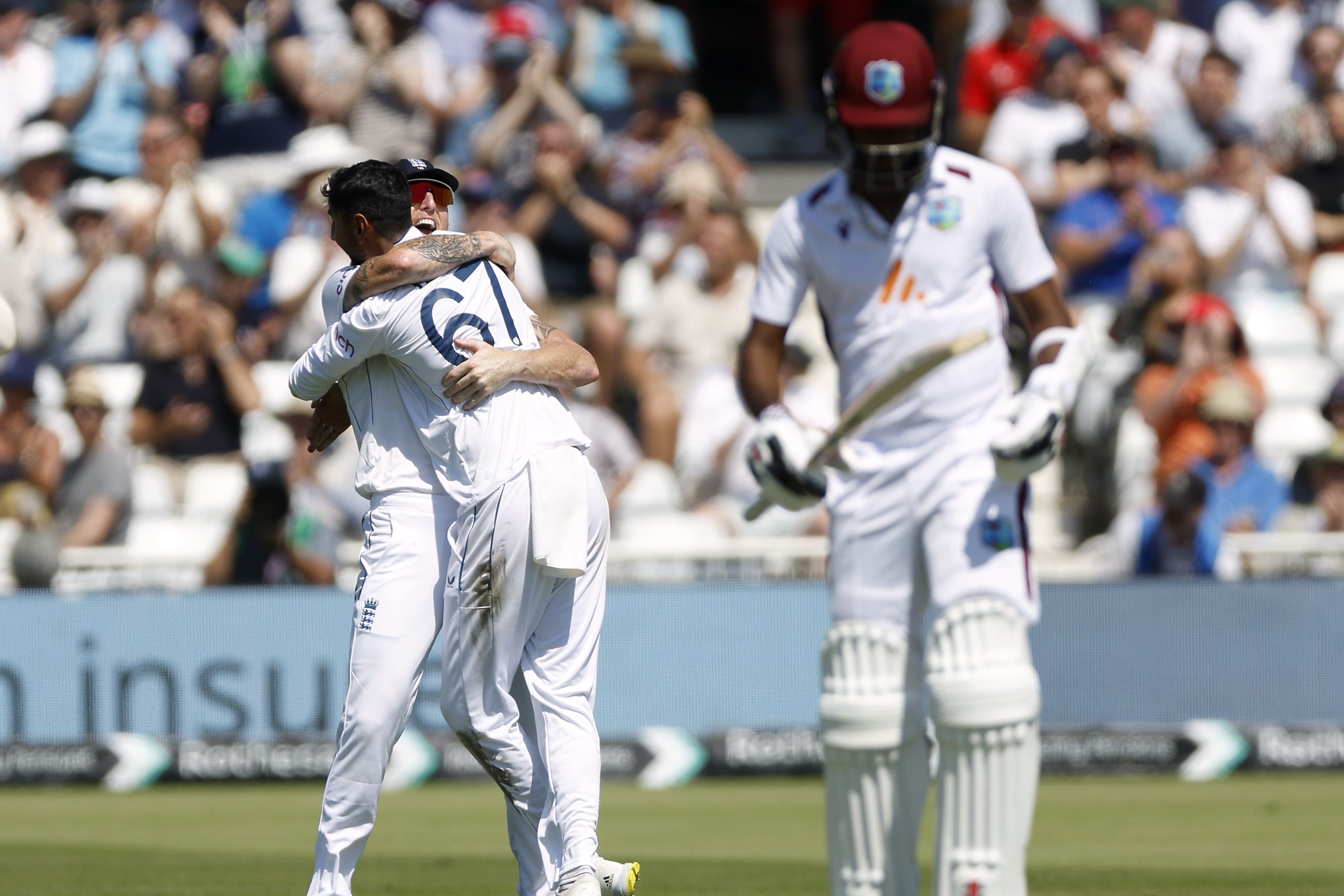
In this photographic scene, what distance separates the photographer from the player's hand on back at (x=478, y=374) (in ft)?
19.1

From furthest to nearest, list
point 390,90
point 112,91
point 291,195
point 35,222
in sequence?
point 112,91 < point 35,222 < point 390,90 < point 291,195

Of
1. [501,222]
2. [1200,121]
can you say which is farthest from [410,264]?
[1200,121]

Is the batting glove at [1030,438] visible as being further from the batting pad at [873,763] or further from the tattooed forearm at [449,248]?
the tattooed forearm at [449,248]

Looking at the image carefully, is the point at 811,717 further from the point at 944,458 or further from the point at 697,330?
the point at 944,458

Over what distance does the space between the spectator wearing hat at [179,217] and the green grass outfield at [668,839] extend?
4.44m

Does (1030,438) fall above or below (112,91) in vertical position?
below

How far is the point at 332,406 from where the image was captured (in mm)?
6344

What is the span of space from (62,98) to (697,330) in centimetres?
622

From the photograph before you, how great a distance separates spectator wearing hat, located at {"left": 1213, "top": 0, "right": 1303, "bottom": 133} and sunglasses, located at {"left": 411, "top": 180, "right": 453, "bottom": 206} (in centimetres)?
946

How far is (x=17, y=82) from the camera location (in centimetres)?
1666

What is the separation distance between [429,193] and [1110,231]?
25.5 ft

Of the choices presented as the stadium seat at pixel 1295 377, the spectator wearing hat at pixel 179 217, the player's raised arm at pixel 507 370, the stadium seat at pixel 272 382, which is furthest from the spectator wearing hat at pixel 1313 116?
the player's raised arm at pixel 507 370

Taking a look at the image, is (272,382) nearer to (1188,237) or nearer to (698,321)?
(698,321)

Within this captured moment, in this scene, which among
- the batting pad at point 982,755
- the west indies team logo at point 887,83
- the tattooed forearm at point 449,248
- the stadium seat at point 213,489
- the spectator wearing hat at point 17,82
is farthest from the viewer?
the spectator wearing hat at point 17,82
